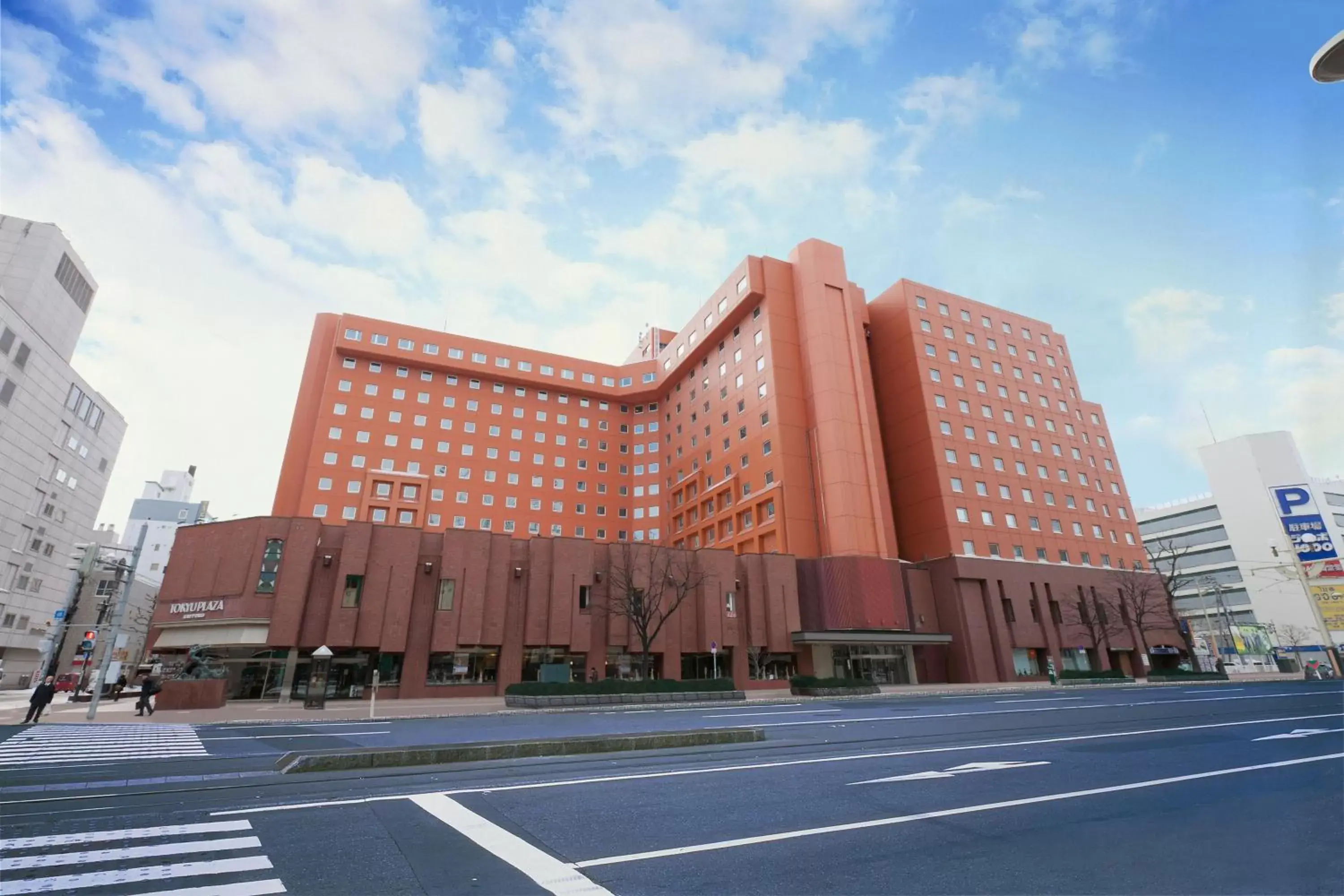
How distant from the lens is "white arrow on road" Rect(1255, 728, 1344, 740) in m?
13.2

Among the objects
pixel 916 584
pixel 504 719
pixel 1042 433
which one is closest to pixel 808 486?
pixel 916 584

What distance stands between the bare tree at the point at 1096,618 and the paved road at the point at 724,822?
44.4m

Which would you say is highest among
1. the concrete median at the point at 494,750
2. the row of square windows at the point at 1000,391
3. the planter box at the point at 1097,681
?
the row of square windows at the point at 1000,391

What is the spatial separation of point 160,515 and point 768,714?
136 meters

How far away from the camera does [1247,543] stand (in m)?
85.4

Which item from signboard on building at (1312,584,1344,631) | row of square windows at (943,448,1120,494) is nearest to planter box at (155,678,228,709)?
signboard on building at (1312,584,1344,631)

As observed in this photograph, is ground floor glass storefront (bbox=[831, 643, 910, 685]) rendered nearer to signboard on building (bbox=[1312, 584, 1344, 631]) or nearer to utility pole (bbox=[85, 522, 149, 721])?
signboard on building (bbox=[1312, 584, 1344, 631])

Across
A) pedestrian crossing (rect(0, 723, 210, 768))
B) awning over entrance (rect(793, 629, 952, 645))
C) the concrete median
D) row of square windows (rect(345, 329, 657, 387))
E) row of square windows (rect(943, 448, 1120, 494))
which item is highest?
row of square windows (rect(345, 329, 657, 387))

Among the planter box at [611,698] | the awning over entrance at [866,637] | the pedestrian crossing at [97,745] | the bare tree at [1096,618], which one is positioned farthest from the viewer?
the bare tree at [1096,618]

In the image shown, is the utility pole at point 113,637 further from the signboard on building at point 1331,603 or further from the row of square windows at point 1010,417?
the row of square windows at point 1010,417

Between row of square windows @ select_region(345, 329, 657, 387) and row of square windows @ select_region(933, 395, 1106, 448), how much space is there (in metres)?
32.3

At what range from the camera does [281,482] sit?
56.3 metres

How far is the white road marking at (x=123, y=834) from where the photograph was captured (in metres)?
6.29

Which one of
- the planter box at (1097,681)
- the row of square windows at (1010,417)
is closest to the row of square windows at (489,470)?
the row of square windows at (1010,417)
